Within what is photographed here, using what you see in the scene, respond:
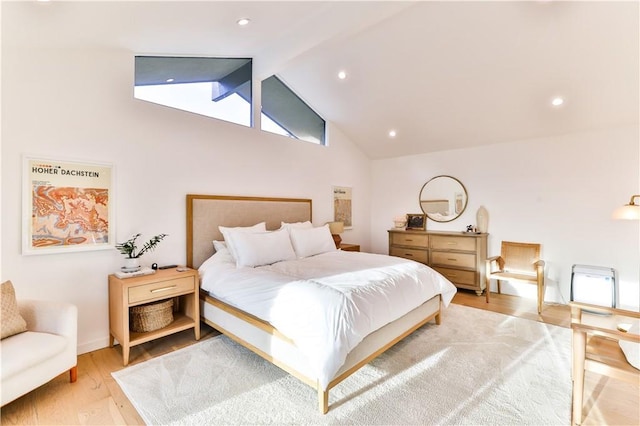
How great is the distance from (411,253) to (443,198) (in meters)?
1.10

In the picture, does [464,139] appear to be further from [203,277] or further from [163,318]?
[163,318]

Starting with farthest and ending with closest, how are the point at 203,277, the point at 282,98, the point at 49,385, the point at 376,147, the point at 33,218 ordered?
1. the point at 376,147
2. the point at 282,98
3. the point at 203,277
4. the point at 33,218
5. the point at 49,385

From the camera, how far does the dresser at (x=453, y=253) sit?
4.50 metres

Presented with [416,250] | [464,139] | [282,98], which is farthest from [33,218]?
[464,139]

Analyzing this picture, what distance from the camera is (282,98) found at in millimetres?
4613

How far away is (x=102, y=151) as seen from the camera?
282 cm

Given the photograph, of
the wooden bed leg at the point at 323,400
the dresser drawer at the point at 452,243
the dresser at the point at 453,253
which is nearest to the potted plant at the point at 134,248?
the wooden bed leg at the point at 323,400

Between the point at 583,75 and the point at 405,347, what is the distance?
3.40m

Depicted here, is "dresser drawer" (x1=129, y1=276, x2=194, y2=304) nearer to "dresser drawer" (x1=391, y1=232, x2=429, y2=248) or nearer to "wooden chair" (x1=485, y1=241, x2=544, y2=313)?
"dresser drawer" (x1=391, y1=232, x2=429, y2=248)

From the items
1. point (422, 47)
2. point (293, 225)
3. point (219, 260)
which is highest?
point (422, 47)

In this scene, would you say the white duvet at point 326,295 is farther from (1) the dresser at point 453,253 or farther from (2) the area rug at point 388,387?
(1) the dresser at point 453,253

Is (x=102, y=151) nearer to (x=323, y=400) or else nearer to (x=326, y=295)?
(x=326, y=295)

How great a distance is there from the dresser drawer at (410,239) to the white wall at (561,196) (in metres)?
0.54

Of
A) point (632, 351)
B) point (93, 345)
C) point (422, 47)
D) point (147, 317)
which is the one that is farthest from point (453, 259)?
point (93, 345)
